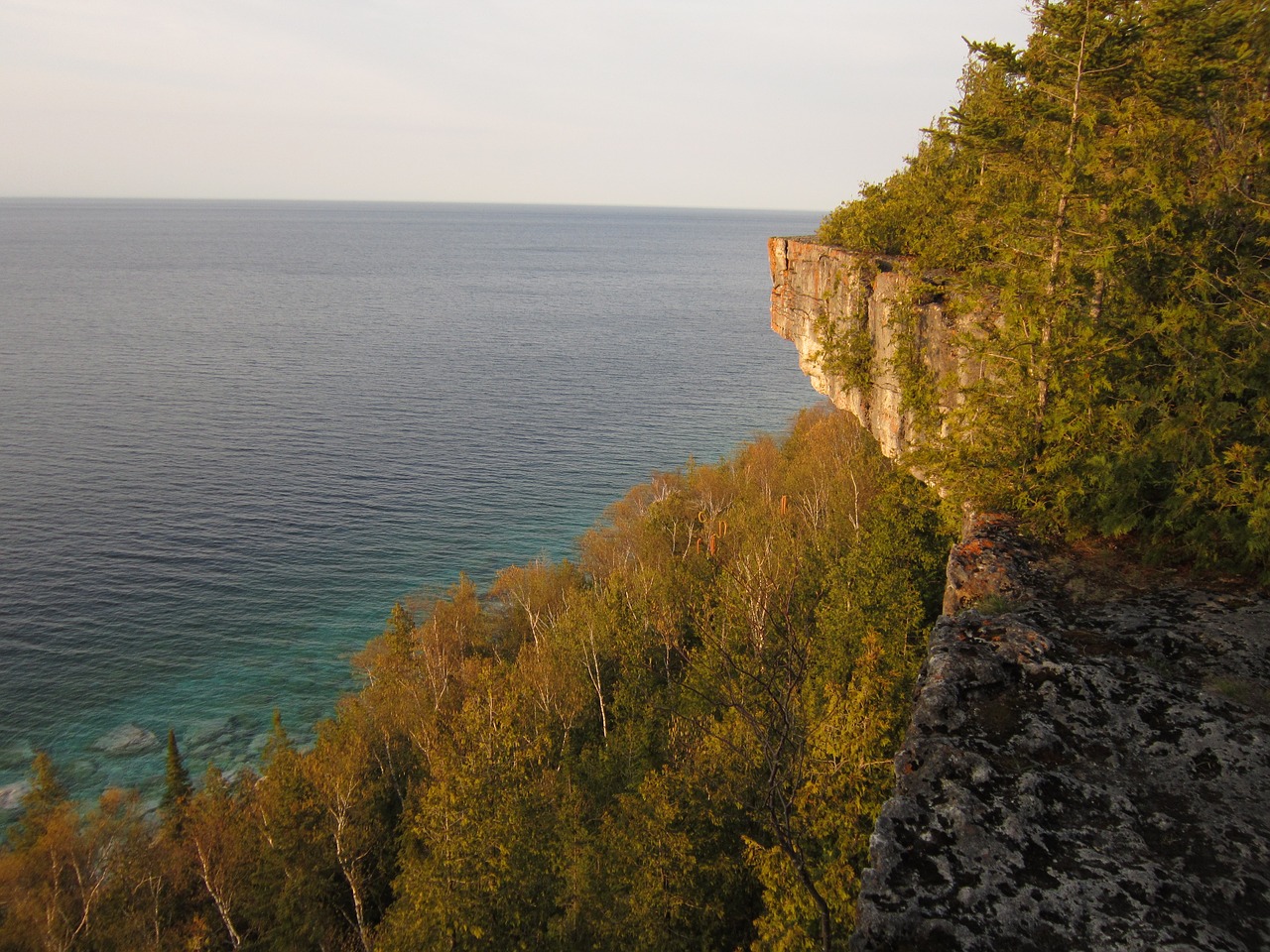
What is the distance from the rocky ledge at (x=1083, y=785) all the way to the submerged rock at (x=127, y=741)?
40.5 metres

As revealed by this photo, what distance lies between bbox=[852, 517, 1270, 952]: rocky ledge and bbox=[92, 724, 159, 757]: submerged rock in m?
40.5

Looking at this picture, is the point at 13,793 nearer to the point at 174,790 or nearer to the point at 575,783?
the point at 174,790

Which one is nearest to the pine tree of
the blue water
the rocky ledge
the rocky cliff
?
A: the blue water

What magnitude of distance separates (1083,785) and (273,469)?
6603cm

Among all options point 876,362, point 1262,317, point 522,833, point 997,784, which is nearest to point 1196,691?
point 997,784

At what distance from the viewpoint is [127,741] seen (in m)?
37.8

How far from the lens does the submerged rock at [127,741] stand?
3728cm

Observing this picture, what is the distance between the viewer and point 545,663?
34.6 m

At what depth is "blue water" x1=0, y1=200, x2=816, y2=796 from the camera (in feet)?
137

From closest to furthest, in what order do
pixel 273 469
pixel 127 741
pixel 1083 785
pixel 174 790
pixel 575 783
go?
pixel 1083 785
pixel 575 783
pixel 174 790
pixel 127 741
pixel 273 469

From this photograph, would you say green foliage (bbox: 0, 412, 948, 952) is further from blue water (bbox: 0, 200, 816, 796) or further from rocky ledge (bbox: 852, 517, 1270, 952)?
blue water (bbox: 0, 200, 816, 796)

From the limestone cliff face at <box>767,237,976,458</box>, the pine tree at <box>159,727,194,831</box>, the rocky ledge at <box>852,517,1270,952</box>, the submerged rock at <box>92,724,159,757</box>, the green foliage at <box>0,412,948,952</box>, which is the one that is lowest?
the submerged rock at <box>92,724,159,757</box>

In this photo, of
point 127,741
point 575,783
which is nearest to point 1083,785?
point 575,783

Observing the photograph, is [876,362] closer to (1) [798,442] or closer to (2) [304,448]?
(1) [798,442]
